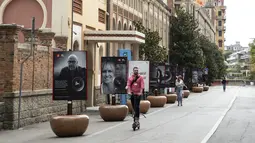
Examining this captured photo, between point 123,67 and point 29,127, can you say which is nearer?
point 29,127

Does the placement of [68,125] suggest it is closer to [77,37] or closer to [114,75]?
[114,75]

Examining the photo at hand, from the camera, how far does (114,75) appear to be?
894 inches

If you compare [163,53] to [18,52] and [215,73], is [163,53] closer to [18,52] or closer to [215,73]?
[18,52]

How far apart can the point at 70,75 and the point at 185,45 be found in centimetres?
4999

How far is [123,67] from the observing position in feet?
74.7

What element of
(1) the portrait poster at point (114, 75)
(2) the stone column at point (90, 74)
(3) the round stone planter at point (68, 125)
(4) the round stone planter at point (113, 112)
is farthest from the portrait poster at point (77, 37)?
(3) the round stone planter at point (68, 125)

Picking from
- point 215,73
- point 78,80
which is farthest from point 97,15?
point 215,73

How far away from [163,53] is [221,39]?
130 m

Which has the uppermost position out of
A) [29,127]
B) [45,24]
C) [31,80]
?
[45,24]

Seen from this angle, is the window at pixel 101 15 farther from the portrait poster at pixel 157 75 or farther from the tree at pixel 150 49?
the tree at pixel 150 49

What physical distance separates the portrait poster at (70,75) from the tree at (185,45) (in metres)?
47.8

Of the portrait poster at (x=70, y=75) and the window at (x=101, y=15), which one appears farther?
the window at (x=101, y=15)

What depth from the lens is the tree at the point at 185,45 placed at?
65.0 metres

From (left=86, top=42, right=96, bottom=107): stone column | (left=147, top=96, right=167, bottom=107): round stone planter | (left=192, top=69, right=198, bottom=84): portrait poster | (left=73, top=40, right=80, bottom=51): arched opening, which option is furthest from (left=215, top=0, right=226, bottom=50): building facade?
(left=73, top=40, right=80, bottom=51): arched opening
